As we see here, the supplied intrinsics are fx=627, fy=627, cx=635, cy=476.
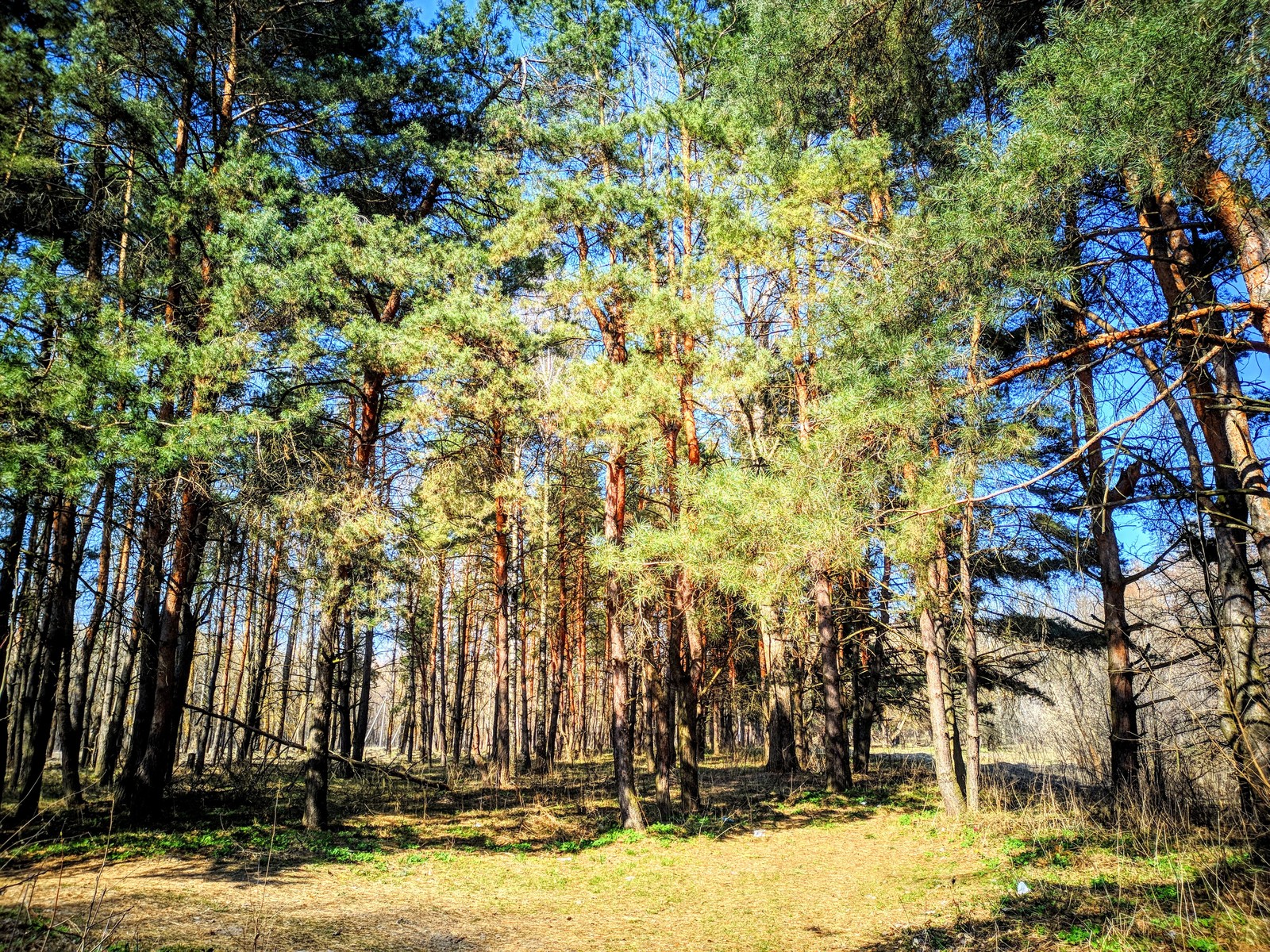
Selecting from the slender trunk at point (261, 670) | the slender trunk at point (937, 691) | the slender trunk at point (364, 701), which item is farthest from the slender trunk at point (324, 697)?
the slender trunk at point (937, 691)

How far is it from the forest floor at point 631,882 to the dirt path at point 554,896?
0.03 meters

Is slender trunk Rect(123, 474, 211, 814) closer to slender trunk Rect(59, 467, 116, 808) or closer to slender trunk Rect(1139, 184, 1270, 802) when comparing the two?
slender trunk Rect(59, 467, 116, 808)

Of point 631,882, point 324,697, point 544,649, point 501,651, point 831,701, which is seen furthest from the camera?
point 544,649

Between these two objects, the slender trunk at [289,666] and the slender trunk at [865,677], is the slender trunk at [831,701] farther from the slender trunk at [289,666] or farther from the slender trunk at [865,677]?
the slender trunk at [289,666]

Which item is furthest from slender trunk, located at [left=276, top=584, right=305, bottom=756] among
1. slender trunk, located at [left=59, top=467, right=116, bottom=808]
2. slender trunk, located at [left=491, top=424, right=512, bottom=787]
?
slender trunk, located at [left=491, top=424, right=512, bottom=787]

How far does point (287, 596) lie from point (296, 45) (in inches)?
589

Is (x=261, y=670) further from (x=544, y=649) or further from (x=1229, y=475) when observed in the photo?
(x=1229, y=475)

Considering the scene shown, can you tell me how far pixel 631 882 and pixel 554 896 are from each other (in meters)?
0.99

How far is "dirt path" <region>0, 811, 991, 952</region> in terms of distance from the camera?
5.38m

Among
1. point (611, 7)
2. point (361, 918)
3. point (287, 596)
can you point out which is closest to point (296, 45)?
point (611, 7)

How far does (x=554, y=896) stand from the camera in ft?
23.0

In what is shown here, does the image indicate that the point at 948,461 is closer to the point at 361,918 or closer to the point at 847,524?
the point at 847,524

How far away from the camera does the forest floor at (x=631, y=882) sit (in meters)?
4.70

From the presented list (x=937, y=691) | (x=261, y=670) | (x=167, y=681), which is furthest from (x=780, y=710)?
(x=167, y=681)
